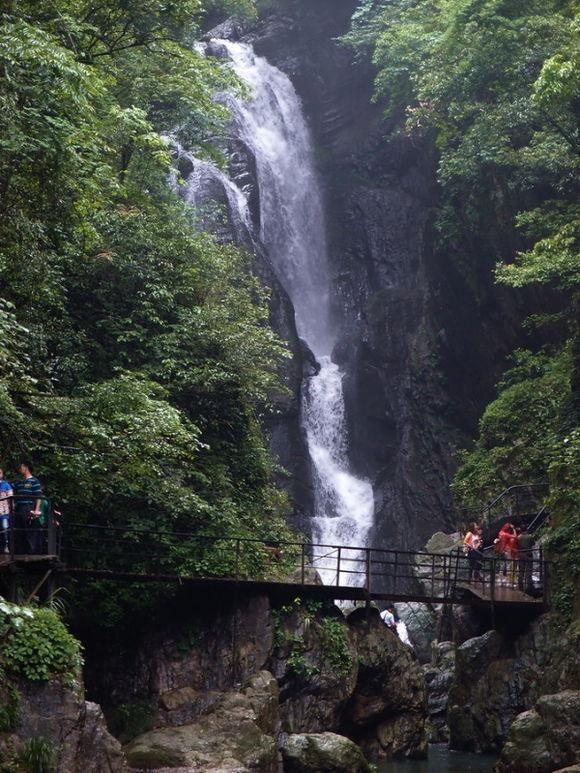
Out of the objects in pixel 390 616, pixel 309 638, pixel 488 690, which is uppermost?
pixel 390 616

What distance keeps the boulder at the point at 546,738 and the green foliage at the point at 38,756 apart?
8108 mm

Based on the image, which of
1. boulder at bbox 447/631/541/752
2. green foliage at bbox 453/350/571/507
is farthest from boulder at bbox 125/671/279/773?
green foliage at bbox 453/350/571/507

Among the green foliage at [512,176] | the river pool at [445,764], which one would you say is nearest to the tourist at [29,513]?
the river pool at [445,764]

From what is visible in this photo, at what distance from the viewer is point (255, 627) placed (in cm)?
1848

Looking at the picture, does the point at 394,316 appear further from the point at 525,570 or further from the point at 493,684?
the point at 493,684

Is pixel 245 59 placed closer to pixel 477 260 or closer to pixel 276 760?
pixel 477 260

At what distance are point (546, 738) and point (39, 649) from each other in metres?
8.78

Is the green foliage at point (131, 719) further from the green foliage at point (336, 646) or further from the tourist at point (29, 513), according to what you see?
the tourist at point (29, 513)

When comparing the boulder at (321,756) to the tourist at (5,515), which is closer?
the tourist at (5,515)

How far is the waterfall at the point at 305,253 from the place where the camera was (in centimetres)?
3525

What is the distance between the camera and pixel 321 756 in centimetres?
1617

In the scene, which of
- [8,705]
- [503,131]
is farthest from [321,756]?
[503,131]

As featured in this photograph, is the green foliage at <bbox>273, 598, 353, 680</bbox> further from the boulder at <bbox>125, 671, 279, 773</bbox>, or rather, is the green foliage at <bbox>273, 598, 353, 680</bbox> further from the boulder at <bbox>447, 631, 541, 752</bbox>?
the boulder at <bbox>447, 631, 541, 752</bbox>

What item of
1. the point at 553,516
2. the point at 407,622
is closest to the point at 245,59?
the point at 407,622
